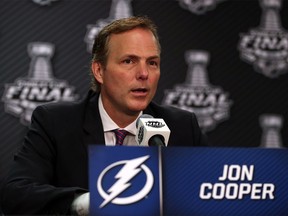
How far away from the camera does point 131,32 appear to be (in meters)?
1.67

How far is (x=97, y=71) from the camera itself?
1819mm

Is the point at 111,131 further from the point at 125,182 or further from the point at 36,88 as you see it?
the point at 36,88

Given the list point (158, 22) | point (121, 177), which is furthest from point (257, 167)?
point (158, 22)

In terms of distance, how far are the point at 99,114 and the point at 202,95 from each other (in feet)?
3.79

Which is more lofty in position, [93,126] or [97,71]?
[97,71]

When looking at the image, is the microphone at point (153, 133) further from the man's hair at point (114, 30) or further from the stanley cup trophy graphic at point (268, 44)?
the stanley cup trophy graphic at point (268, 44)

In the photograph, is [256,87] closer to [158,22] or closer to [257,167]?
[158,22]

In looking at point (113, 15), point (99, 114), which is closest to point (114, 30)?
point (99, 114)

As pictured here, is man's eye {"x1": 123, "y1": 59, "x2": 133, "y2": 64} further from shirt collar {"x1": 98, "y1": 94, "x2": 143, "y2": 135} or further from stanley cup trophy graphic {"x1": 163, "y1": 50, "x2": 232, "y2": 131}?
stanley cup trophy graphic {"x1": 163, "y1": 50, "x2": 232, "y2": 131}

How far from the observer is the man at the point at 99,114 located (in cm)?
161

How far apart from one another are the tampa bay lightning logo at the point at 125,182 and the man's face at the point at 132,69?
0.61 m

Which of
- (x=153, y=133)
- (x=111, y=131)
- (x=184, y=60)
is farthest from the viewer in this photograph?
(x=184, y=60)

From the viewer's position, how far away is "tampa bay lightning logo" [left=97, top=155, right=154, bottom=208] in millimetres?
1015

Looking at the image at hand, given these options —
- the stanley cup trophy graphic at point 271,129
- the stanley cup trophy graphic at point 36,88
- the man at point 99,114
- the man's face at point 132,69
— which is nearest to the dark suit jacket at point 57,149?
the man at point 99,114
